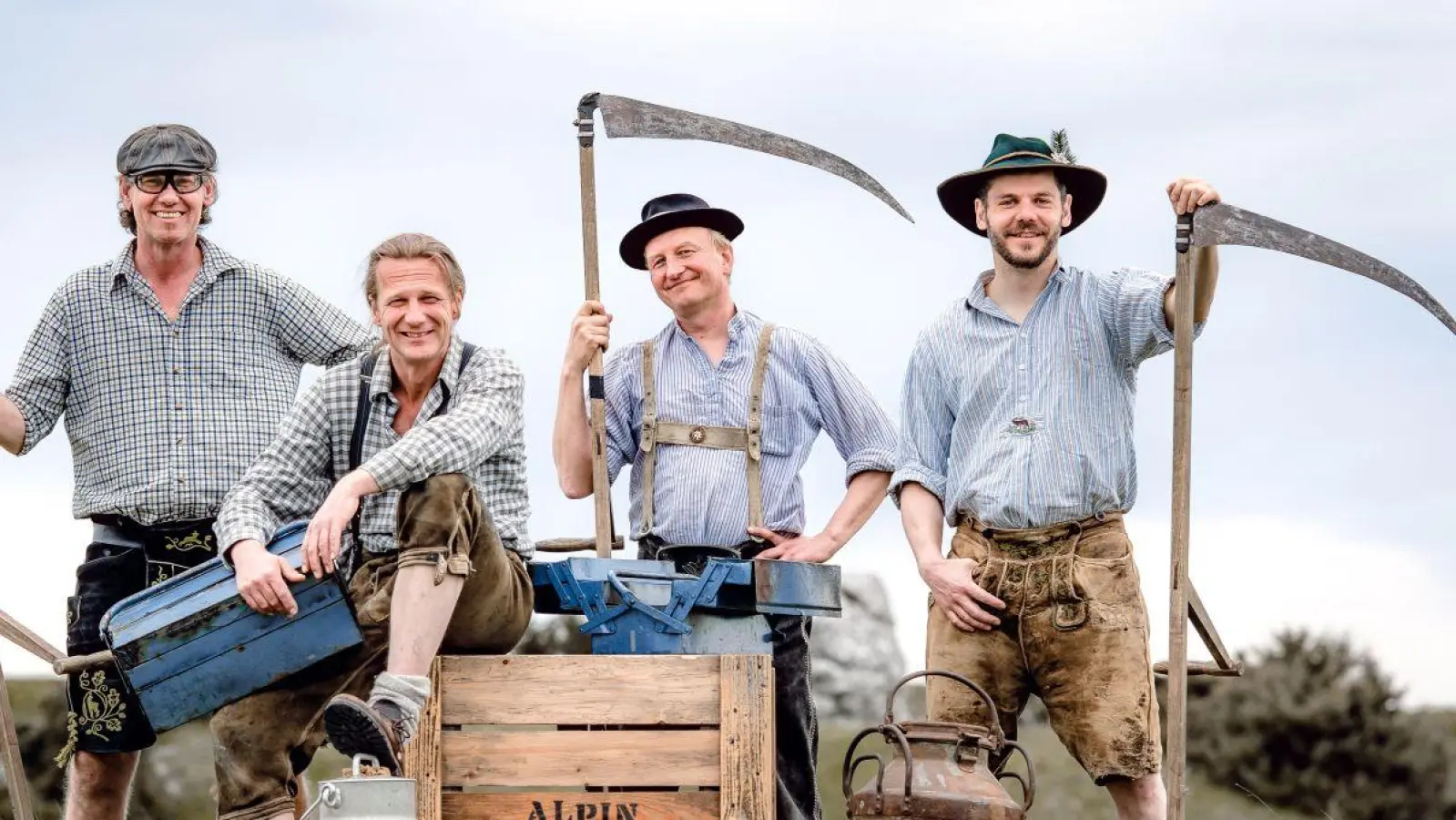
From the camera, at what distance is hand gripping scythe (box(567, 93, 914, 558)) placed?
617 cm

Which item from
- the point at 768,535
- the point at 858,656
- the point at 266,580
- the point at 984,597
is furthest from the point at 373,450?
the point at 858,656

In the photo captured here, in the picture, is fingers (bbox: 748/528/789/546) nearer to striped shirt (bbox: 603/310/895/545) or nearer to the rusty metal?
striped shirt (bbox: 603/310/895/545)

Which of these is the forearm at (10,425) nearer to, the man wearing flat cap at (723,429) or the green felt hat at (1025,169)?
the man wearing flat cap at (723,429)

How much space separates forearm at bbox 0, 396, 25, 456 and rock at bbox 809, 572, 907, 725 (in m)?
14.8

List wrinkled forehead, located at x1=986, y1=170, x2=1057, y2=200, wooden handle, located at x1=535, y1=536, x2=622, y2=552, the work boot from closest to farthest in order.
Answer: the work boot < wrinkled forehead, located at x1=986, y1=170, x2=1057, y2=200 < wooden handle, located at x1=535, y1=536, x2=622, y2=552

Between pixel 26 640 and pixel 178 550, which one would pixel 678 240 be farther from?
pixel 26 640

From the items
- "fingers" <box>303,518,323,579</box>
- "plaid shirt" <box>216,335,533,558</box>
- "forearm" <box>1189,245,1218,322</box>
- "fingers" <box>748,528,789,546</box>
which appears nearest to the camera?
"fingers" <box>303,518,323,579</box>

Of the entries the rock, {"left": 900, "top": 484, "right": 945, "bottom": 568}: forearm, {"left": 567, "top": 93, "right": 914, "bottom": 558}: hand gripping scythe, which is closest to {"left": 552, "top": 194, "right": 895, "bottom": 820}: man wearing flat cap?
{"left": 567, "top": 93, "right": 914, "bottom": 558}: hand gripping scythe

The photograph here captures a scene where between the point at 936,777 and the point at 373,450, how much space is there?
176cm

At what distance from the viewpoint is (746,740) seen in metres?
5.51

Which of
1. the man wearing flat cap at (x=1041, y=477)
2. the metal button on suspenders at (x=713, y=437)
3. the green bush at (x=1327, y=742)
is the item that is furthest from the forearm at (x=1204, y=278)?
the green bush at (x=1327, y=742)

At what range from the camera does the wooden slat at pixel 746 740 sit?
5.49 meters

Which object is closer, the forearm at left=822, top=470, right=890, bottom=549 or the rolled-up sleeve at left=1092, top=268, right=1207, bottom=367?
the rolled-up sleeve at left=1092, top=268, right=1207, bottom=367

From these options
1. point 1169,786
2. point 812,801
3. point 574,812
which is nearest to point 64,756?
→ point 574,812
